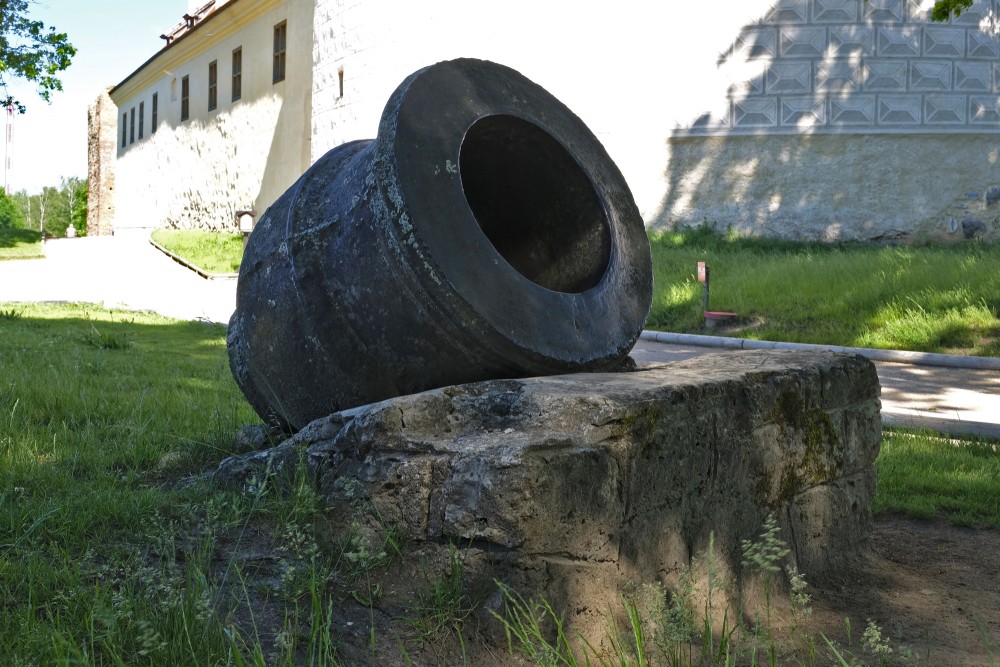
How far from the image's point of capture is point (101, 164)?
39156mm

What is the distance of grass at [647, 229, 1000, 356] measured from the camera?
10.6 m

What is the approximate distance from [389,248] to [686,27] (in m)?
14.2

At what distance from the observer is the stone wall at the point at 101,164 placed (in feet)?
126

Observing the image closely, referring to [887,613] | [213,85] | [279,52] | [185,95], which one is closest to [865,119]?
[887,613]

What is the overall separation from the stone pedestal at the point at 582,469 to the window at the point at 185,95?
93.6 feet

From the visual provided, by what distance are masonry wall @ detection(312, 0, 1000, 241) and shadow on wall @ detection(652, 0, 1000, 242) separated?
2 cm

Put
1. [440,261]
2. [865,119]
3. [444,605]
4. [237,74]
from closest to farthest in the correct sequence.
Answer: [444,605], [440,261], [865,119], [237,74]

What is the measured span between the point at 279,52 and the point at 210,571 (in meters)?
22.0

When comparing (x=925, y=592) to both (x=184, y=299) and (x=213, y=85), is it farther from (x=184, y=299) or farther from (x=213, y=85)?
(x=213, y=85)

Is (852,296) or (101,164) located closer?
(852,296)

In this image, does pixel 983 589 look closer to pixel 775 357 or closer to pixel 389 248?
pixel 775 357

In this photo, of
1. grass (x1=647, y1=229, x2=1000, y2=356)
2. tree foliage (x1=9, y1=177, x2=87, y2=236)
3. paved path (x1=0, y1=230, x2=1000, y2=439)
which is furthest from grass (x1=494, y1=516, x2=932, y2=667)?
tree foliage (x1=9, y1=177, x2=87, y2=236)

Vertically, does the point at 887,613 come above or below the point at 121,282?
A: below

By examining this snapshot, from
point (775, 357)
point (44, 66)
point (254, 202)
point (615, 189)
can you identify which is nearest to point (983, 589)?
point (775, 357)
